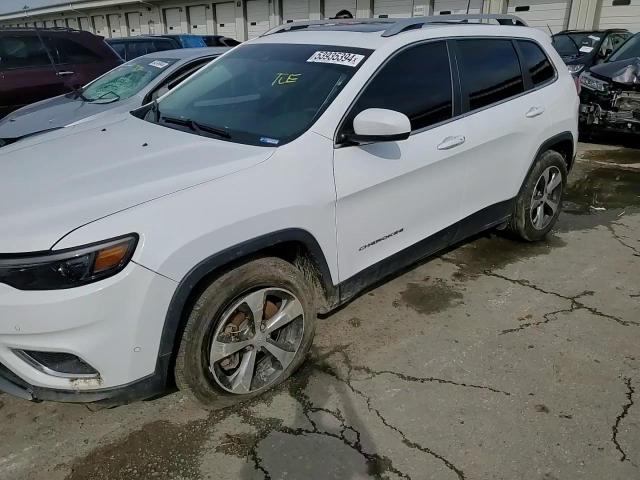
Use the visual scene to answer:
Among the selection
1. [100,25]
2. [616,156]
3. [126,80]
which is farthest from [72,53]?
[100,25]

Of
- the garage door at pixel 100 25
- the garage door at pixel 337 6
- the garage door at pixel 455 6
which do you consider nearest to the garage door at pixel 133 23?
the garage door at pixel 100 25

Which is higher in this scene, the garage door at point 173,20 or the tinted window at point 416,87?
the tinted window at point 416,87

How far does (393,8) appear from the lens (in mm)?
19594

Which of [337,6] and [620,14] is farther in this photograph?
[337,6]

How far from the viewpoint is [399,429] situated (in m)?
2.46

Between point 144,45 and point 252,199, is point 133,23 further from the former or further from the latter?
point 252,199

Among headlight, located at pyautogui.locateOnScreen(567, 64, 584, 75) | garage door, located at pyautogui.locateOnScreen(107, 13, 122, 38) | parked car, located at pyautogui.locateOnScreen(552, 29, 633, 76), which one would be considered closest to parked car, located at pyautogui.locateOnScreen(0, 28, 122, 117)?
headlight, located at pyautogui.locateOnScreen(567, 64, 584, 75)

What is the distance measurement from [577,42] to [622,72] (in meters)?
3.72

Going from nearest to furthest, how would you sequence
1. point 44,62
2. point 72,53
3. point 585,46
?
point 44,62 < point 72,53 < point 585,46

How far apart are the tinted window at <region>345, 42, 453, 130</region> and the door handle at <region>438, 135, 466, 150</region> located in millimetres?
134

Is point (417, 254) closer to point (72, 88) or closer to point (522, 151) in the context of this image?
point (522, 151)

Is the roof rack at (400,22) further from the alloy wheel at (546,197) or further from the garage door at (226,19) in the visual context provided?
the garage door at (226,19)

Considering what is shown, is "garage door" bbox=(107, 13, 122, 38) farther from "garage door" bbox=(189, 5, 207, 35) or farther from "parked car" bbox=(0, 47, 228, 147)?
"parked car" bbox=(0, 47, 228, 147)

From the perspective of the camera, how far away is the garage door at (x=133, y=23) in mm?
34125
